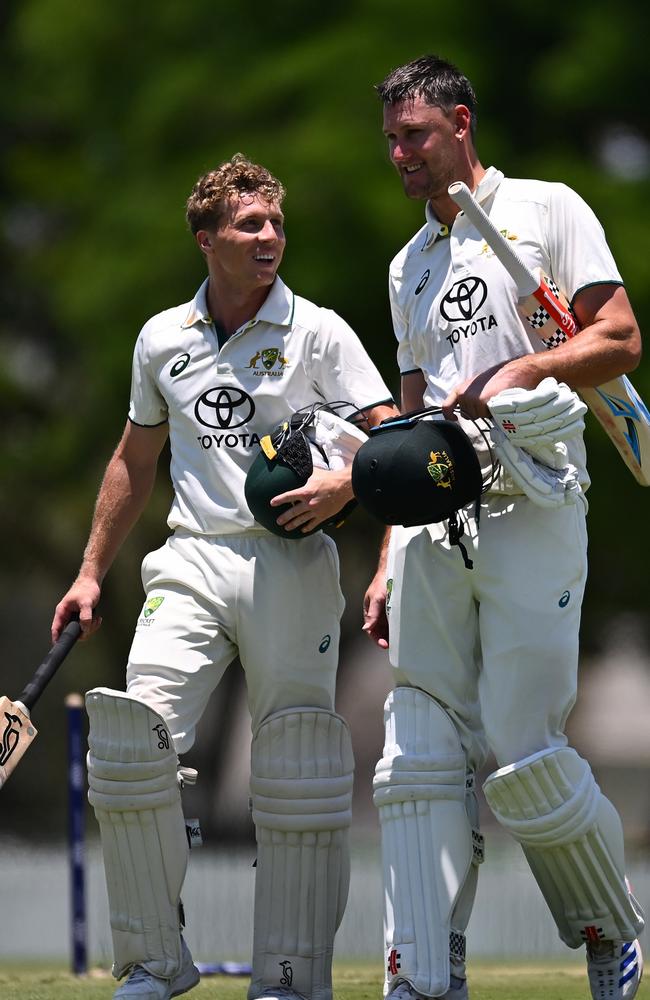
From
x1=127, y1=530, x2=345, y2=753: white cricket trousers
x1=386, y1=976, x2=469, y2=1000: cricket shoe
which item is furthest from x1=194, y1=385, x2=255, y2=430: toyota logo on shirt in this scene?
x1=386, y1=976, x2=469, y2=1000: cricket shoe

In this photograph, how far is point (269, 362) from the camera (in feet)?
15.0

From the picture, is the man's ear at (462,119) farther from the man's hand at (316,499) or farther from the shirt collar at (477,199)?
the man's hand at (316,499)

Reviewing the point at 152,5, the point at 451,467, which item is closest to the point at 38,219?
the point at 152,5

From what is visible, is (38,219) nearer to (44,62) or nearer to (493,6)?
(44,62)

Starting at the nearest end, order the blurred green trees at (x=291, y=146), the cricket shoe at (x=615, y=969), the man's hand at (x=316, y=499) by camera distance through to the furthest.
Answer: the cricket shoe at (x=615, y=969)
the man's hand at (x=316, y=499)
the blurred green trees at (x=291, y=146)

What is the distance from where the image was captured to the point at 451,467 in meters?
3.96

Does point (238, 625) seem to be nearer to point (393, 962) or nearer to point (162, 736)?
point (162, 736)

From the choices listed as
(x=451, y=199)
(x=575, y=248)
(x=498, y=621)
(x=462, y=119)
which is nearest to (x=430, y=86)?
(x=462, y=119)

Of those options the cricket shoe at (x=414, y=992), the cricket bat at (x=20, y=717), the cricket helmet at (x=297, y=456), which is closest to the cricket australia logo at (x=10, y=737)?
the cricket bat at (x=20, y=717)

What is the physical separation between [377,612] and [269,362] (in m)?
0.70

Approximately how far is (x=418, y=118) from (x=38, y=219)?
10510 millimetres

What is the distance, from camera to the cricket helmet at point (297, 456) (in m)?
4.32

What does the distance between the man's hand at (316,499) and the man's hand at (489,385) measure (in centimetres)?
42

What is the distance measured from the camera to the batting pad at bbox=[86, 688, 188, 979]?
4285 millimetres
